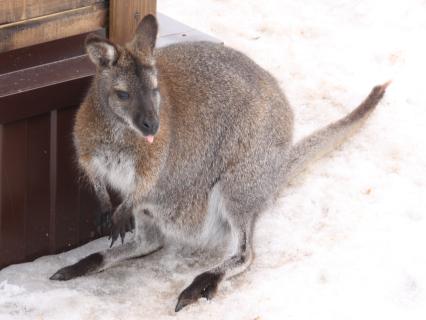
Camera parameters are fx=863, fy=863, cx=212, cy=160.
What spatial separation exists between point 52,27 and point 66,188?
3.03ft

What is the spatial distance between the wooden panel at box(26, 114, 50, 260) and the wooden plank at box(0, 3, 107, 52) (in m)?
0.43

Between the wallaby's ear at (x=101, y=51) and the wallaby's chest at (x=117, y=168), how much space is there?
497 millimetres

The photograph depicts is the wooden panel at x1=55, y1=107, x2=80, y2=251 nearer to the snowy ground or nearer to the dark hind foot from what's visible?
the snowy ground

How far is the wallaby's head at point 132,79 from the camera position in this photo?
427 centimetres

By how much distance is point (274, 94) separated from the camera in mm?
5031

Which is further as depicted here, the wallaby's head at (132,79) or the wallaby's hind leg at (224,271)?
the wallaby's hind leg at (224,271)

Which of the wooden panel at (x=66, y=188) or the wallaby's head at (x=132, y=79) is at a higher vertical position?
the wallaby's head at (x=132, y=79)

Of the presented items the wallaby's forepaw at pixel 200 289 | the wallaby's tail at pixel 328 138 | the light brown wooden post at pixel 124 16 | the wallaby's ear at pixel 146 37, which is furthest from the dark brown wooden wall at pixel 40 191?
the wallaby's tail at pixel 328 138

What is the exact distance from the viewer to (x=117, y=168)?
4.62 metres

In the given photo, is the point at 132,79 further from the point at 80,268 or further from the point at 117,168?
the point at 80,268

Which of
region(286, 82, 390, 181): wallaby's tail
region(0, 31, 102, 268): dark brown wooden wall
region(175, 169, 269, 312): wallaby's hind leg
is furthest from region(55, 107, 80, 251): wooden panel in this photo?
region(286, 82, 390, 181): wallaby's tail

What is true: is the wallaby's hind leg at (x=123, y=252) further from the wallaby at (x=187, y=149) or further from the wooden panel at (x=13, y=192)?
the wooden panel at (x=13, y=192)

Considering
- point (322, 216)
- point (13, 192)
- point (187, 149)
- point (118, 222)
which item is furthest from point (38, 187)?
point (322, 216)

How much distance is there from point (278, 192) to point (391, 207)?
0.78 m
